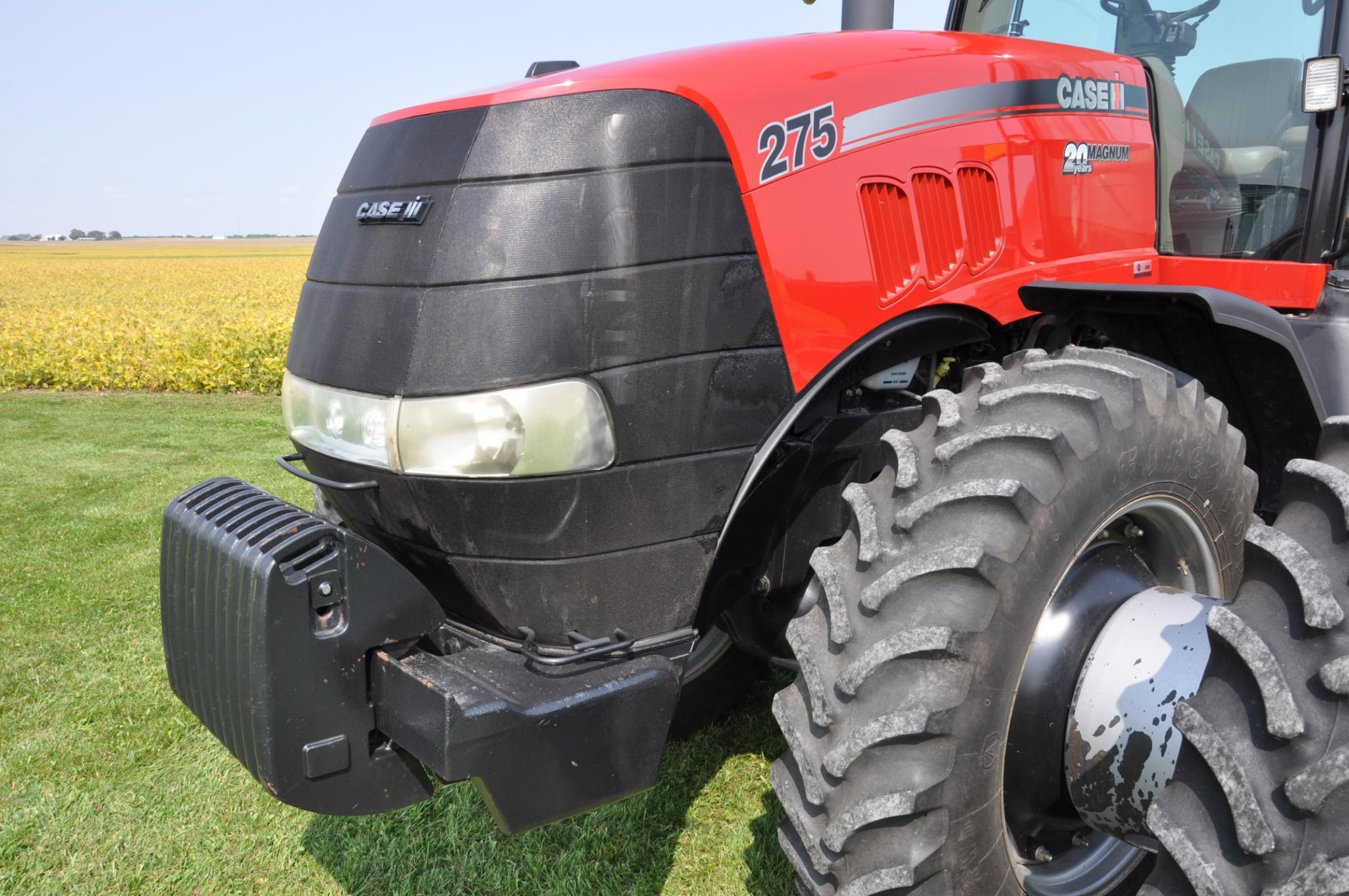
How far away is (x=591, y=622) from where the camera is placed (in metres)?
1.94

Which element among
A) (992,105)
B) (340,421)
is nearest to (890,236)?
(992,105)

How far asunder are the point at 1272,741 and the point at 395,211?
1669 millimetres

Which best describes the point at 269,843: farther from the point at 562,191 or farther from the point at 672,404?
the point at 562,191

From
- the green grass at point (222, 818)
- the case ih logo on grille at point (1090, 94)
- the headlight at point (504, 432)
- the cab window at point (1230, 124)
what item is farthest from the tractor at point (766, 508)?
the green grass at point (222, 818)

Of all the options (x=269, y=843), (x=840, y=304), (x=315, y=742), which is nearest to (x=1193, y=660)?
(x=840, y=304)

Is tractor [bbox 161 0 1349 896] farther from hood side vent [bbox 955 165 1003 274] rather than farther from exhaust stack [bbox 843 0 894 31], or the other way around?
exhaust stack [bbox 843 0 894 31]

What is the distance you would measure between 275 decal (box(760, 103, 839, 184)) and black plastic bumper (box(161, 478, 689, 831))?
37.1 inches

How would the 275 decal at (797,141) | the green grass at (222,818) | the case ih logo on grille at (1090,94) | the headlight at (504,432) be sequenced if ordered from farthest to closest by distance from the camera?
1. the green grass at (222,818)
2. the case ih logo on grille at (1090,94)
3. the 275 decal at (797,141)
4. the headlight at (504,432)

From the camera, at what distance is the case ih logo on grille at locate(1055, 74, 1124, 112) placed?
95.9 inches

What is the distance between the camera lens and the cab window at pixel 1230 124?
110 inches

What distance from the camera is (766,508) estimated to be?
208 centimetres

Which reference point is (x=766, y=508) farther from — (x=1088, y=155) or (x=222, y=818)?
(x=222, y=818)

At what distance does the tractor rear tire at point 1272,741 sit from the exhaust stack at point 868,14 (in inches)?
80.4

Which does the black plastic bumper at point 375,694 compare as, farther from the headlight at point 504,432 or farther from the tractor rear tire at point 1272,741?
the tractor rear tire at point 1272,741
